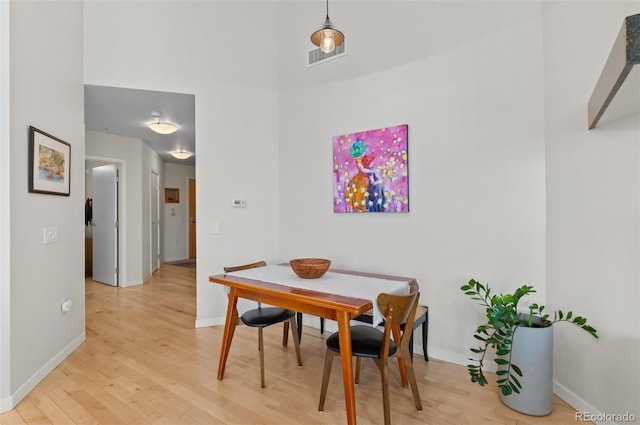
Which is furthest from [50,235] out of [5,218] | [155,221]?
[155,221]

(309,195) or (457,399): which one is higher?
(309,195)

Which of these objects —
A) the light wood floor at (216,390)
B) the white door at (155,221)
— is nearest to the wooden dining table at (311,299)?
the light wood floor at (216,390)

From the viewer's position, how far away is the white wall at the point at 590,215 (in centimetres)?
158

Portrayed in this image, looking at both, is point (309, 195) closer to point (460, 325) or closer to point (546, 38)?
point (460, 325)

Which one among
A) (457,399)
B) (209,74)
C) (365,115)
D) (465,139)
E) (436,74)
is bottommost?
(457,399)

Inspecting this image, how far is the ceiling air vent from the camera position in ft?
10.0

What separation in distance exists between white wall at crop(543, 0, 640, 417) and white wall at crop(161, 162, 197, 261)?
24.0ft

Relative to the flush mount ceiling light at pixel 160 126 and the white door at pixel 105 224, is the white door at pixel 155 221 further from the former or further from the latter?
the flush mount ceiling light at pixel 160 126

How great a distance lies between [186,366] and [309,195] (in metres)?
1.87

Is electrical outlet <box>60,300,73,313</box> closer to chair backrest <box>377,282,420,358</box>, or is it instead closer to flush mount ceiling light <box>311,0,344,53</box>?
chair backrest <box>377,282,420,358</box>

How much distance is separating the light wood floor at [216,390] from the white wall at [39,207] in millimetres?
237

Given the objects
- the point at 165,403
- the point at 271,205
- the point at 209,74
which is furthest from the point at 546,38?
the point at 165,403

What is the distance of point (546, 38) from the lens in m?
2.09

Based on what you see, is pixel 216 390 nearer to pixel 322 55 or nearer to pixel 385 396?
pixel 385 396
